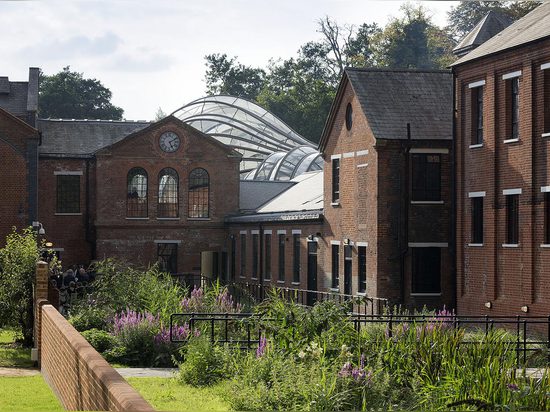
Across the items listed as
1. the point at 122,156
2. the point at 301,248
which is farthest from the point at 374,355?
the point at 122,156

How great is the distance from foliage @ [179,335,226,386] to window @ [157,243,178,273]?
35015 mm

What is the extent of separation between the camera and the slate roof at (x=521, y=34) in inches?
1187

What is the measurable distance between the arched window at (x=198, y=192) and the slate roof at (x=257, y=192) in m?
1.85

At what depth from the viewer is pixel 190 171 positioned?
55.6 metres

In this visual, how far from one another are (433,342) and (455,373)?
75.7 inches

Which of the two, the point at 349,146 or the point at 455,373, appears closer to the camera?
the point at 455,373

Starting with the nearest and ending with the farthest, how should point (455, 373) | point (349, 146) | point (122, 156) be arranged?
point (455, 373) < point (349, 146) < point (122, 156)

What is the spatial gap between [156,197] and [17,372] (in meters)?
32.6

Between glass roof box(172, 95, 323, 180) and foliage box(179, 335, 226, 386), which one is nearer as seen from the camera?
foliage box(179, 335, 226, 386)

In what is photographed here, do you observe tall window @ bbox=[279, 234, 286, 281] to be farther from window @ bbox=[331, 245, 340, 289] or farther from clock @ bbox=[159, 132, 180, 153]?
clock @ bbox=[159, 132, 180, 153]

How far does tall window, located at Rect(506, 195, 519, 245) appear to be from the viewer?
3138 cm

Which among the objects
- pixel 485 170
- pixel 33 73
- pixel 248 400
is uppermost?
pixel 33 73

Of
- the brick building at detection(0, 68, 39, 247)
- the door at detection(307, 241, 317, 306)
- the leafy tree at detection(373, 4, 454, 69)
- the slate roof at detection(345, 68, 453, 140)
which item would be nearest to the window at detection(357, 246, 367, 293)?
the slate roof at detection(345, 68, 453, 140)

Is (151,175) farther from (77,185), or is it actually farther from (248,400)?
(248,400)
